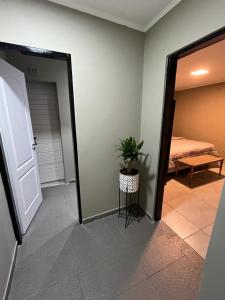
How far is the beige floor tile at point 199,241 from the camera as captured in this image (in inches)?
64.6

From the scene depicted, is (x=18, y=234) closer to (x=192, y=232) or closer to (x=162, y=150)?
(x=162, y=150)

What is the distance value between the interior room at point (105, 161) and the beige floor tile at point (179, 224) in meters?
0.02

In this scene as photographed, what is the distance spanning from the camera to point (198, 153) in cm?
366

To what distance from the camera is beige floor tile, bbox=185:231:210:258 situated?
164cm

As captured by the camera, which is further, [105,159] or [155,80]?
[105,159]

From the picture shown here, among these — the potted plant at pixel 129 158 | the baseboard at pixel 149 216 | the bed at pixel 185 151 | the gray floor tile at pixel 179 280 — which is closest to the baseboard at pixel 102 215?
the baseboard at pixel 149 216

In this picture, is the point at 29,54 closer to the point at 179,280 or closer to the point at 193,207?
the point at 179,280

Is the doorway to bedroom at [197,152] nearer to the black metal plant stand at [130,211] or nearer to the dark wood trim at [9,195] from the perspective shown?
the black metal plant stand at [130,211]

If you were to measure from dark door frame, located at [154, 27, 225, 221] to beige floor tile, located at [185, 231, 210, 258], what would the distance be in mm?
443

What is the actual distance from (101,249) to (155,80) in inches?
79.3

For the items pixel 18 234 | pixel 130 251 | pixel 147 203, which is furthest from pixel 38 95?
pixel 130 251

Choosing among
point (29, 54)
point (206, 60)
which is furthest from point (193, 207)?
point (29, 54)

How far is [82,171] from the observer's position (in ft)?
6.07

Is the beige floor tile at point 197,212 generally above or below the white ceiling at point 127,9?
below
